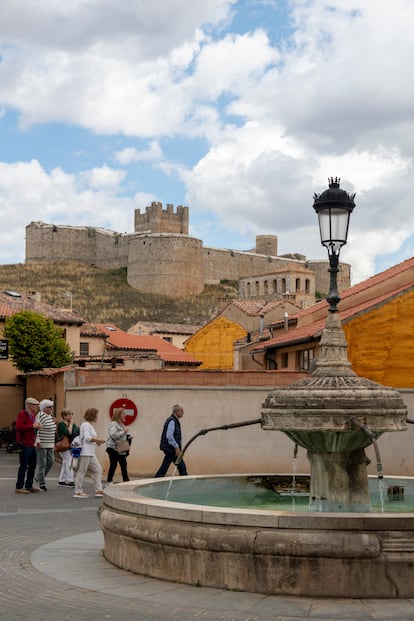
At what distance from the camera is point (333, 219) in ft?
31.0

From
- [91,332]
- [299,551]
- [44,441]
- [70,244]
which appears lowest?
[299,551]

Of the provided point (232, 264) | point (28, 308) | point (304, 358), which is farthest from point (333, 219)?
point (232, 264)

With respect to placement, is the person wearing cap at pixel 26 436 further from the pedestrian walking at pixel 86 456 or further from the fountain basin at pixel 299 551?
the fountain basin at pixel 299 551

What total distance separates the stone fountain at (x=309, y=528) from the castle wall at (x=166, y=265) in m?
114

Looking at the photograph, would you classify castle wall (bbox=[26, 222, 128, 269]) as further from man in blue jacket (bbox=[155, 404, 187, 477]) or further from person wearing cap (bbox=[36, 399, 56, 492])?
man in blue jacket (bbox=[155, 404, 187, 477])

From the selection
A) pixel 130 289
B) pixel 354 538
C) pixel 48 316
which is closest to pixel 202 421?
pixel 354 538

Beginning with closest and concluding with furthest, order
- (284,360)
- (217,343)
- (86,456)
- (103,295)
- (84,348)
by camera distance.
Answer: (86,456), (284,360), (217,343), (84,348), (103,295)

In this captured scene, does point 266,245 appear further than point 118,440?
Yes

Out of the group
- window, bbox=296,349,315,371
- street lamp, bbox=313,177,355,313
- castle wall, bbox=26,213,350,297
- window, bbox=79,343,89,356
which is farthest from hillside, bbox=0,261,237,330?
street lamp, bbox=313,177,355,313

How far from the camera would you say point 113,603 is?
680cm

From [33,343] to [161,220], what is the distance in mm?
94000

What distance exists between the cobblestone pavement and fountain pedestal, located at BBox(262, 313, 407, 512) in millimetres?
1752

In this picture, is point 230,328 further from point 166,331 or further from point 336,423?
point 336,423

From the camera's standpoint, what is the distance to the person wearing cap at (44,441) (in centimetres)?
1628
